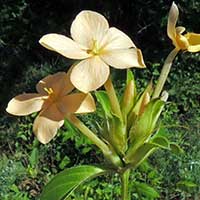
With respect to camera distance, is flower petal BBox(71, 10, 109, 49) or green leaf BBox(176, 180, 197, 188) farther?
green leaf BBox(176, 180, 197, 188)

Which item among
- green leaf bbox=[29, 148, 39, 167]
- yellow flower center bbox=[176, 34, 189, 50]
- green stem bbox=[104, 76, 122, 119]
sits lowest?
green leaf bbox=[29, 148, 39, 167]

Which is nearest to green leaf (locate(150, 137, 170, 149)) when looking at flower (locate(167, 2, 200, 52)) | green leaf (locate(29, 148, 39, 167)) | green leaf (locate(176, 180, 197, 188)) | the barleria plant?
the barleria plant

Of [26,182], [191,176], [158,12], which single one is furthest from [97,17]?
[158,12]

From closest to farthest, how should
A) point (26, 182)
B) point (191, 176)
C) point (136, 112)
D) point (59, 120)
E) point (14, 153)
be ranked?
point (59, 120), point (136, 112), point (191, 176), point (26, 182), point (14, 153)

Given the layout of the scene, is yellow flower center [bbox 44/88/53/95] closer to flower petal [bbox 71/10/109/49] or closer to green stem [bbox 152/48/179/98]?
flower petal [bbox 71/10/109/49]

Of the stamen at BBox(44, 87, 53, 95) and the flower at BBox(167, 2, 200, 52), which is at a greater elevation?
the stamen at BBox(44, 87, 53, 95)

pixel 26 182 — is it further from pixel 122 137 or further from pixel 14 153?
pixel 122 137

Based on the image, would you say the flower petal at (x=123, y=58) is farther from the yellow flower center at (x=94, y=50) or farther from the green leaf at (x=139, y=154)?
the green leaf at (x=139, y=154)

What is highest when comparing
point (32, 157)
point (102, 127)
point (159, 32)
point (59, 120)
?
point (59, 120)

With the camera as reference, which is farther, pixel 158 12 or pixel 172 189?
pixel 158 12
